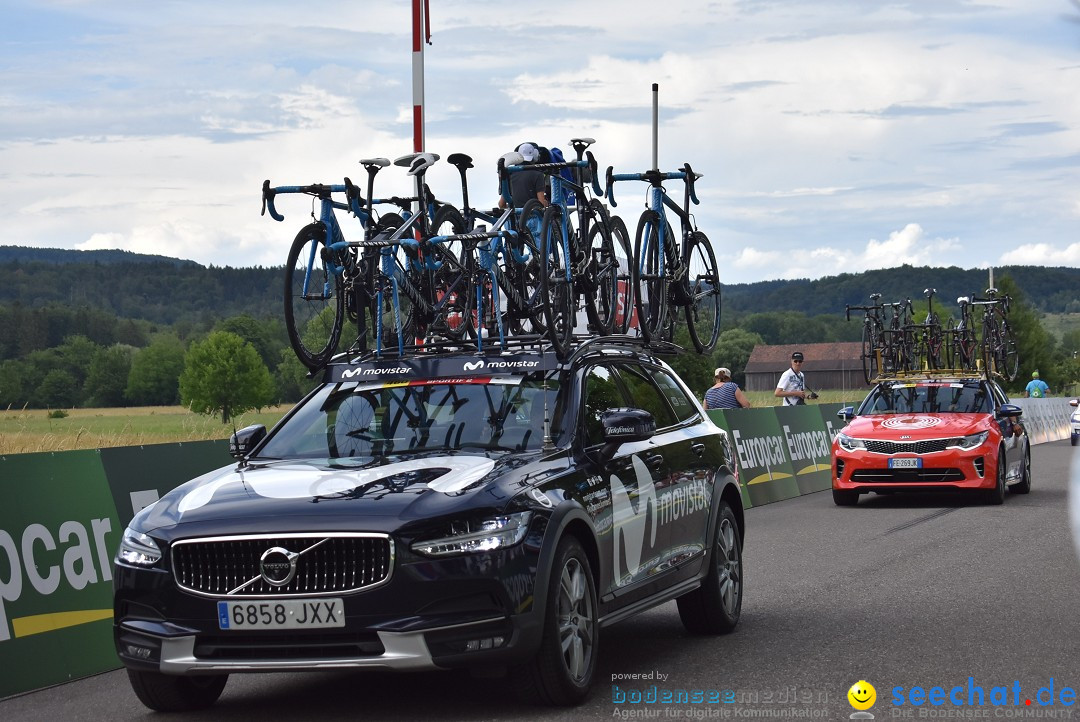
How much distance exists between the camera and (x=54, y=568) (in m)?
8.28

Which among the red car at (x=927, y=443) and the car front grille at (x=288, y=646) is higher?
the car front grille at (x=288, y=646)

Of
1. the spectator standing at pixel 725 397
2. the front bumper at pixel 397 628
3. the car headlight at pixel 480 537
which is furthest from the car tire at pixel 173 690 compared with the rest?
the spectator standing at pixel 725 397

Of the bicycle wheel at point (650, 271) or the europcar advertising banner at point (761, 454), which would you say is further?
the europcar advertising banner at point (761, 454)

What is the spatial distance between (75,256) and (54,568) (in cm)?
18389

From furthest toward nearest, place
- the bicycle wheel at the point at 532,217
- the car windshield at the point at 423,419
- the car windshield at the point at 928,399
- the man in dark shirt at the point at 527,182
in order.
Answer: the car windshield at the point at 928,399 → the man in dark shirt at the point at 527,182 → the bicycle wheel at the point at 532,217 → the car windshield at the point at 423,419

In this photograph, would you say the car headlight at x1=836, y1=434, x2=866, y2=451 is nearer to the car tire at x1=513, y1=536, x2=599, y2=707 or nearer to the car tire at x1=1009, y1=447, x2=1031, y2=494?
the car tire at x1=1009, y1=447, x2=1031, y2=494

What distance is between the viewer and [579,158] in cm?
1193

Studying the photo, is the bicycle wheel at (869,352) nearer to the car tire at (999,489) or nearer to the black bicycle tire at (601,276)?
the car tire at (999,489)

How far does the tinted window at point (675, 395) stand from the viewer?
9.36 meters

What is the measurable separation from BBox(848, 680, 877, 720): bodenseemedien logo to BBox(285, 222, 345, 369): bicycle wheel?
13.7ft

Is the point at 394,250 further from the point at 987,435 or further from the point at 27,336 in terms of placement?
the point at 27,336

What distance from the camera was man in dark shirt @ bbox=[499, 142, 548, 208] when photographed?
11.4 metres

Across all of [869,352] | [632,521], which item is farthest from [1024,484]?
[632,521]

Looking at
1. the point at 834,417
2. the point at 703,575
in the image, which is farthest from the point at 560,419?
the point at 834,417
